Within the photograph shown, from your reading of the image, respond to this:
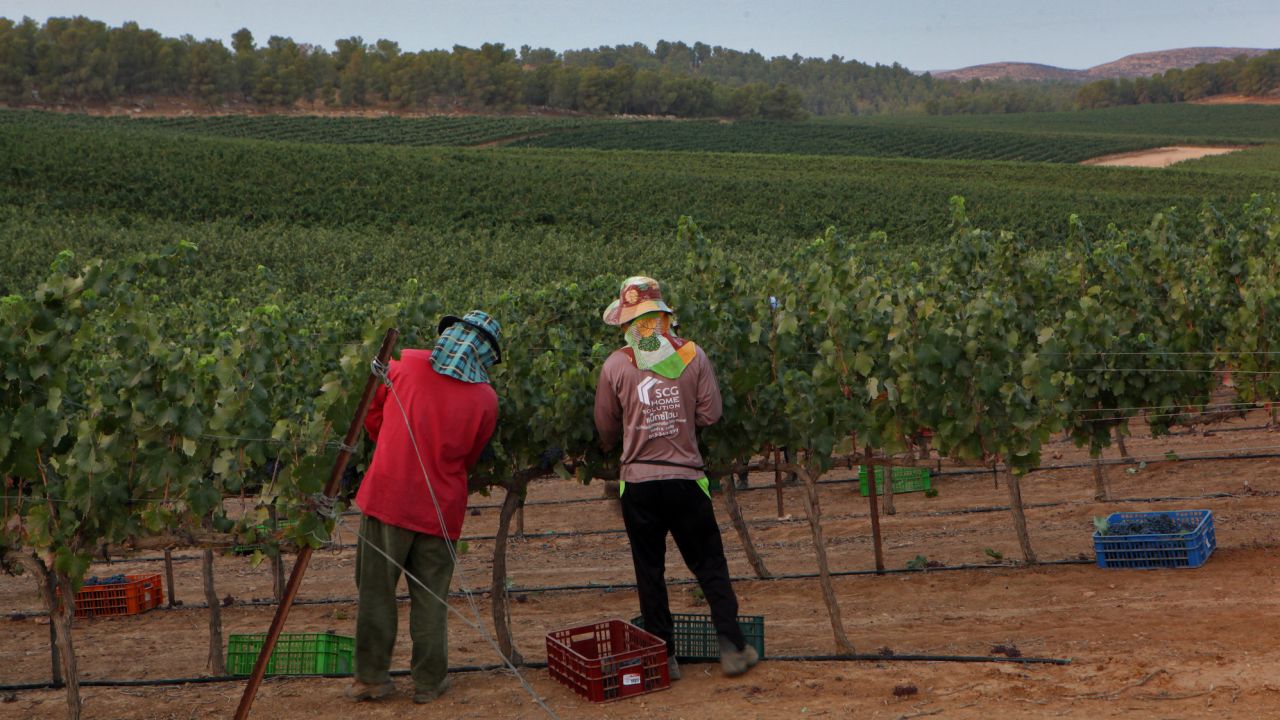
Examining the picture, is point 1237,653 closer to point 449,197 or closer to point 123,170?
point 449,197

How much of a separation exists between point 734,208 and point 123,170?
2110 cm

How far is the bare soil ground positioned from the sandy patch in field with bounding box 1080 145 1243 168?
57.1 m

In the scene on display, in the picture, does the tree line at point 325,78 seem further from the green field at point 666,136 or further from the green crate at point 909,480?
the green crate at point 909,480

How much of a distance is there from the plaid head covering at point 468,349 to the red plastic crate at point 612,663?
4.24ft

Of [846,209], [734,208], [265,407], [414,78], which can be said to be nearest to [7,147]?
[734,208]

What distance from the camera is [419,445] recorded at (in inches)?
197

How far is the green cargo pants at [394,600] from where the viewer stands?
16.7 ft

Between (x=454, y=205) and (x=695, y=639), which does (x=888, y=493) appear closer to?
(x=695, y=639)

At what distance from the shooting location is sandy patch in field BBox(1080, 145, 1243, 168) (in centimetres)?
6519

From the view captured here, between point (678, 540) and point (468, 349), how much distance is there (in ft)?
4.14

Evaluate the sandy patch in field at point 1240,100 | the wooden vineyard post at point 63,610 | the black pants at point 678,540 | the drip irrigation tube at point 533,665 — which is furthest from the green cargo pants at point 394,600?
the sandy patch in field at point 1240,100

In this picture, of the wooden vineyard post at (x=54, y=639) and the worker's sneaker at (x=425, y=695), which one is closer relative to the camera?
the wooden vineyard post at (x=54, y=639)

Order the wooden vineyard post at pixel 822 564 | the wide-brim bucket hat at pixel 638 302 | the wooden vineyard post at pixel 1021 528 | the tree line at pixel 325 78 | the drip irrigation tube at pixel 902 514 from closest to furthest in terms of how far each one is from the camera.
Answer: the wide-brim bucket hat at pixel 638 302, the wooden vineyard post at pixel 822 564, the wooden vineyard post at pixel 1021 528, the drip irrigation tube at pixel 902 514, the tree line at pixel 325 78

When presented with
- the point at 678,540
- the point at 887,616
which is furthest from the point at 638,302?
the point at 887,616
